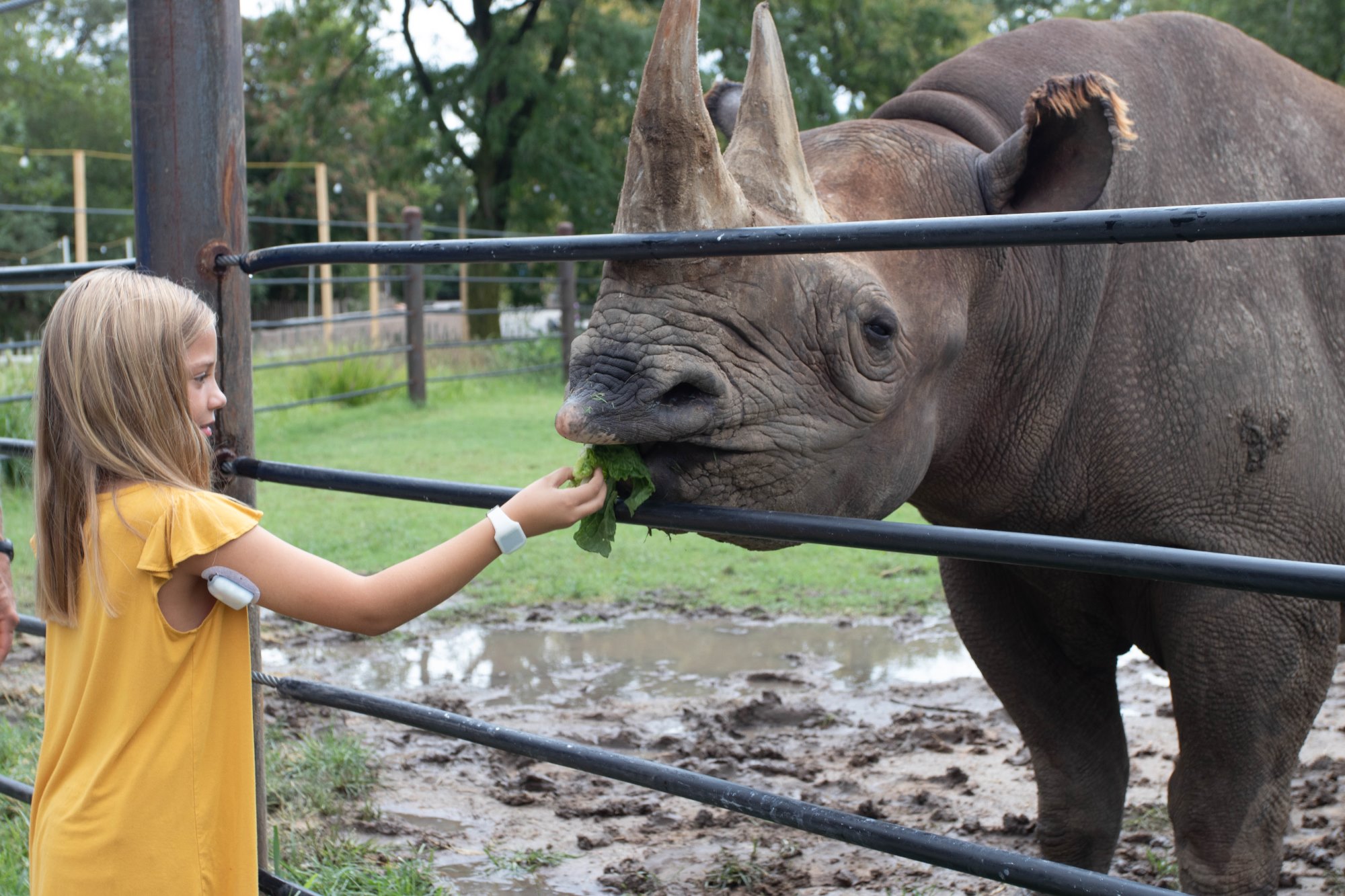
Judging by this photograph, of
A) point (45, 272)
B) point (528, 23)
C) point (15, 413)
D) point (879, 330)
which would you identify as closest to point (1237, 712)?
point (879, 330)

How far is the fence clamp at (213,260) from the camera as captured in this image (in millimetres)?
2406

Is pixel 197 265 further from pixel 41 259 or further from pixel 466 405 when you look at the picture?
pixel 41 259

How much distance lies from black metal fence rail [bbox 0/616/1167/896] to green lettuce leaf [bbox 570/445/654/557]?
32cm

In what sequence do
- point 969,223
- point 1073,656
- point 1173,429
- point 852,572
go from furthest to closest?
point 852,572
point 1073,656
point 1173,429
point 969,223

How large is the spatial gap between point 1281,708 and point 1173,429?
64 centimetres

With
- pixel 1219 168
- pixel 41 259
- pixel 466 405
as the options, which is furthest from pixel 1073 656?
pixel 41 259

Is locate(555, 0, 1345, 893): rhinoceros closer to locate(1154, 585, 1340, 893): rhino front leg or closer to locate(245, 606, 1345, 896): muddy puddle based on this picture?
locate(1154, 585, 1340, 893): rhino front leg

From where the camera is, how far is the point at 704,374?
2.02 metres

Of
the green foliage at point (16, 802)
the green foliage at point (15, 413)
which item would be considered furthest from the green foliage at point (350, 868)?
the green foliage at point (15, 413)

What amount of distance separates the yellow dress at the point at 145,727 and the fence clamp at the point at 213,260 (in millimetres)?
737

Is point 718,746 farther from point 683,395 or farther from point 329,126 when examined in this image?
point 329,126

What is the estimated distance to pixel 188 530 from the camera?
1722 mm

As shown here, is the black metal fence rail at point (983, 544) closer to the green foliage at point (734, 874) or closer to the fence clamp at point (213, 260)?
the fence clamp at point (213, 260)

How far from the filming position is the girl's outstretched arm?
1758 millimetres
